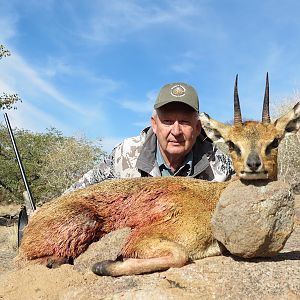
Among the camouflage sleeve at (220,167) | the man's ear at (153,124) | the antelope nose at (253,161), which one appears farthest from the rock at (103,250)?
the camouflage sleeve at (220,167)

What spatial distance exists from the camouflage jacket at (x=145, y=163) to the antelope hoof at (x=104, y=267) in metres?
3.11

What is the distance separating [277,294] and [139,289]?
1303mm

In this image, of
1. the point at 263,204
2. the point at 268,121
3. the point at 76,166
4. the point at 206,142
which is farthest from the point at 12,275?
the point at 76,166

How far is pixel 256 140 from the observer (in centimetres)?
494

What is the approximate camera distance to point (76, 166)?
28.9 meters

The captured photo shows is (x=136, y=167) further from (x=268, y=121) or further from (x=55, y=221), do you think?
(x=268, y=121)

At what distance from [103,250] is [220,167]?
11.3ft

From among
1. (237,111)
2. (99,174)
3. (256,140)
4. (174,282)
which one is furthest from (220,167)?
(174,282)

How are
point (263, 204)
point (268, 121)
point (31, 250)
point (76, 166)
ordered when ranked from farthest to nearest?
point (76, 166)
point (31, 250)
point (268, 121)
point (263, 204)

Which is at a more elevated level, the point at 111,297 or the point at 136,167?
the point at 136,167

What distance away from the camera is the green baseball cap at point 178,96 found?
775cm

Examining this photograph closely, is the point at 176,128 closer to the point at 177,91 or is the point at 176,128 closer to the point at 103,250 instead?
the point at 177,91

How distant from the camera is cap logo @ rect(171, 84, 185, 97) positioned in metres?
7.76

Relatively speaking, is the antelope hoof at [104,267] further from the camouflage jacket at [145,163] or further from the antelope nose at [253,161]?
the camouflage jacket at [145,163]
